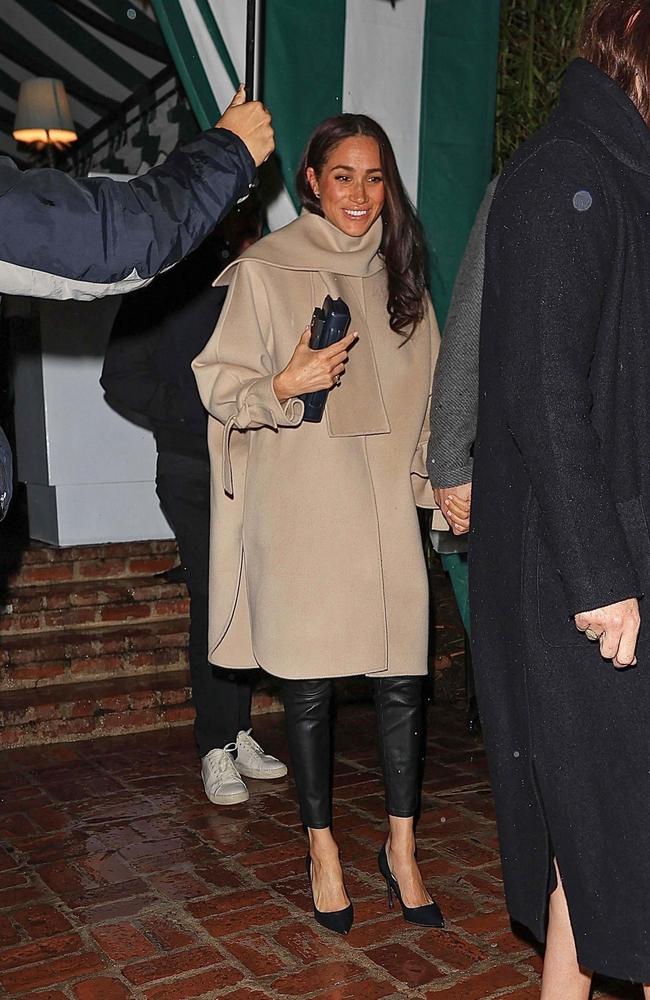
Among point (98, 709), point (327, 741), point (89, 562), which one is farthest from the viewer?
point (89, 562)

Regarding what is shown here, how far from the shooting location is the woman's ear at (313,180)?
9.43 feet

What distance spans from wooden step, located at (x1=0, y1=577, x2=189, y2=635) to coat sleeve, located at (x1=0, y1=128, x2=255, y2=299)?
13.0 feet

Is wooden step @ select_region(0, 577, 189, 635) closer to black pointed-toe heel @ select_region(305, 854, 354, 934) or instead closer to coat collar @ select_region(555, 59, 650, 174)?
black pointed-toe heel @ select_region(305, 854, 354, 934)

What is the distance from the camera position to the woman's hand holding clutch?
2594 mm

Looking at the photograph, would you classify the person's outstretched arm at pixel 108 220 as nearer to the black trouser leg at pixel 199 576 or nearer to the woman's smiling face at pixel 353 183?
the woman's smiling face at pixel 353 183

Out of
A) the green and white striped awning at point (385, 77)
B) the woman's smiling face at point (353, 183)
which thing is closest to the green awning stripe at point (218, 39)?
the green and white striped awning at point (385, 77)

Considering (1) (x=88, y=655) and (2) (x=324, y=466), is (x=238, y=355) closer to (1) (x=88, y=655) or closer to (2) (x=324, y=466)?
(2) (x=324, y=466)

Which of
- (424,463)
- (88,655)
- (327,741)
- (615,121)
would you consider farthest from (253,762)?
(615,121)

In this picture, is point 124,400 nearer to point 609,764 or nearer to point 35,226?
point 35,226

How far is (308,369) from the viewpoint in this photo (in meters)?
2.59

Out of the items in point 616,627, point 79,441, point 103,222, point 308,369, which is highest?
point 103,222

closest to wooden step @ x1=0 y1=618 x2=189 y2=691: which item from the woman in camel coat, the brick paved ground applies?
the brick paved ground

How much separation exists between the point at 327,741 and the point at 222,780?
3.51 ft

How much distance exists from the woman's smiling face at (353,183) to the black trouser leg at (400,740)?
114cm
